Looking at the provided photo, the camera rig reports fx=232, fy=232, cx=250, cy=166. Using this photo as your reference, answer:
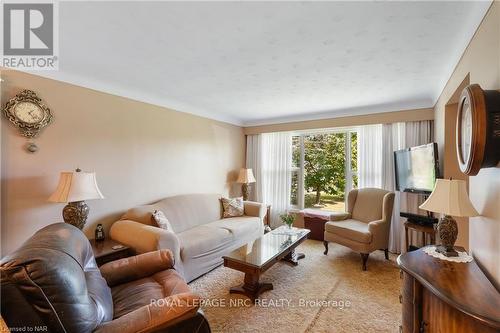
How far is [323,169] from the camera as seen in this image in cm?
471

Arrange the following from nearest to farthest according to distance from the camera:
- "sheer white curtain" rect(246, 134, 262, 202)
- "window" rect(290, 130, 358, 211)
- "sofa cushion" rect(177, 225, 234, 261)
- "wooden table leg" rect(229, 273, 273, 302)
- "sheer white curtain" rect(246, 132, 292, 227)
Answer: "wooden table leg" rect(229, 273, 273, 302) → "sofa cushion" rect(177, 225, 234, 261) → "window" rect(290, 130, 358, 211) → "sheer white curtain" rect(246, 132, 292, 227) → "sheer white curtain" rect(246, 134, 262, 202)

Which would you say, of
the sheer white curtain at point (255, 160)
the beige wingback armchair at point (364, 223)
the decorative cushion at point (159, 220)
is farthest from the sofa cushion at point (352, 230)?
the decorative cushion at point (159, 220)

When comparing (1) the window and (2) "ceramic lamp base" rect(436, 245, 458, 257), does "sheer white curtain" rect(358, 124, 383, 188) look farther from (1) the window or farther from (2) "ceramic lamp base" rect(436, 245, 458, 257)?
(2) "ceramic lamp base" rect(436, 245, 458, 257)

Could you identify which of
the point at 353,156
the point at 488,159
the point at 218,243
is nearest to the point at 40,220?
the point at 218,243

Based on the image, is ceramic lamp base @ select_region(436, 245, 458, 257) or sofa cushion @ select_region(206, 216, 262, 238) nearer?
ceramic lamp base @ select_region(436, 245, 458, 257)

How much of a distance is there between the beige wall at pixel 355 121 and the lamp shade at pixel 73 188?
343 centimetres

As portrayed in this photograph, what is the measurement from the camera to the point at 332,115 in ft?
13.7

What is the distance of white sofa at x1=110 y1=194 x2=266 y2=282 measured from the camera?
242 cm

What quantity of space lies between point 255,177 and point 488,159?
4090mm

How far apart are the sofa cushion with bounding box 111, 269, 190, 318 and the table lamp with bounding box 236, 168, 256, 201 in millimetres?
2946

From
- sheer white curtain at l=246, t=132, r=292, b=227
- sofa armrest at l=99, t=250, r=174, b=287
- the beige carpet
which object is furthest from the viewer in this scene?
sheer white curtain at l=246, t=132, r=292, b=227

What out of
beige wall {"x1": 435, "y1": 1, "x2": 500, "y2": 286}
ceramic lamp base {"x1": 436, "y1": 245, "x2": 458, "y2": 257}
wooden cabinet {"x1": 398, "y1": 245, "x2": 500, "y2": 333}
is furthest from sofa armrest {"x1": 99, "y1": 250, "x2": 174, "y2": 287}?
beige wall {"x1": 435, "y1": 1, "x2": 500, "y2": 286}

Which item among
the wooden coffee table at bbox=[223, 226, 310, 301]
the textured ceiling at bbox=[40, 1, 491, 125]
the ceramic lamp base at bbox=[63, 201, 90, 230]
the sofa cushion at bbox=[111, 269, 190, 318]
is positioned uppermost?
the textured ceiling at bbox=[40, 1, 491, 125]

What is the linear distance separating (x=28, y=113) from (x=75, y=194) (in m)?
0.90
